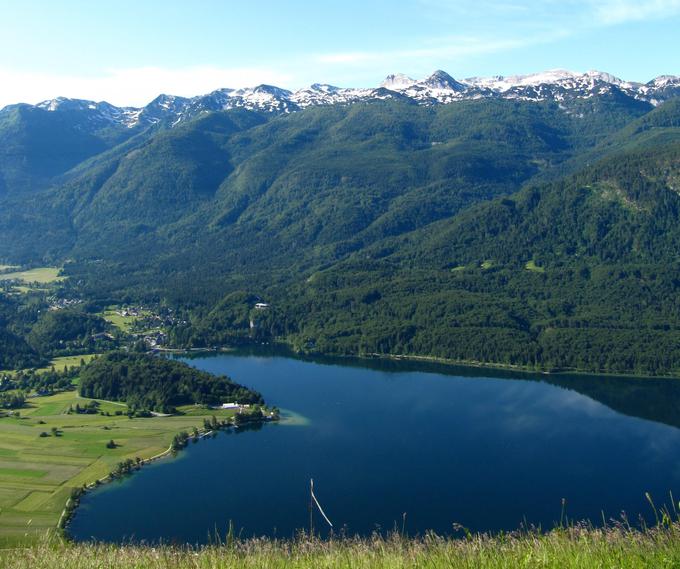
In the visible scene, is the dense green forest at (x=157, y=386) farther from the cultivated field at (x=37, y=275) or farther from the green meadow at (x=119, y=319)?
the cultivated field at (x=37, y=275)

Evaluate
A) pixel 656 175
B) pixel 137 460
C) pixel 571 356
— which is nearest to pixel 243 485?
pixel 137 460

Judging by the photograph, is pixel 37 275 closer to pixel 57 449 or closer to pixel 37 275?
pixel 37 275

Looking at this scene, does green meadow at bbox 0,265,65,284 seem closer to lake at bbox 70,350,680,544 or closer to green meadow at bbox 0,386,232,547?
green meadow at bbox 0,386,232,547

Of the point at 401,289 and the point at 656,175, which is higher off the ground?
the point at 656,175

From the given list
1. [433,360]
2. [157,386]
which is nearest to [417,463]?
[157,386]

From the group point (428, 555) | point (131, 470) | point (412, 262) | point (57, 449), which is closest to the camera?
point (428, 555)

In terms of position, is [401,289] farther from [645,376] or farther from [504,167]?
[504,167]
